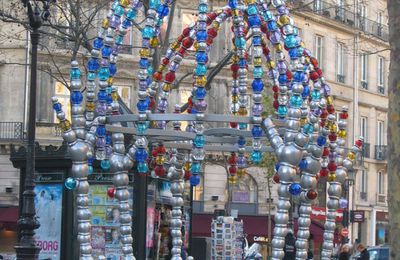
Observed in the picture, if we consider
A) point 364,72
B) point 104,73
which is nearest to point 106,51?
point 104,73

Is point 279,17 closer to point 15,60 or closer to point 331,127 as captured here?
point 331,127

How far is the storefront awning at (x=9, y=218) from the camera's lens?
3747 cm

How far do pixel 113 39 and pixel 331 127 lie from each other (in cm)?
345

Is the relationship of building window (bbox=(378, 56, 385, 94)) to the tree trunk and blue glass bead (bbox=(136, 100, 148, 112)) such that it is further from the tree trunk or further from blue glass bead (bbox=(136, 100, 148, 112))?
the tree trunk

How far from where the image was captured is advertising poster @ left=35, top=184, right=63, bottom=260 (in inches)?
741

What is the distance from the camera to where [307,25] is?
4553 cm

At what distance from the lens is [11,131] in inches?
1577

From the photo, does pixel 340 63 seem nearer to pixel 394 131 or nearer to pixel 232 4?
pixel 232 4

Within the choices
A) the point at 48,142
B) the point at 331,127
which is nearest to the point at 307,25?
the point at 48,142

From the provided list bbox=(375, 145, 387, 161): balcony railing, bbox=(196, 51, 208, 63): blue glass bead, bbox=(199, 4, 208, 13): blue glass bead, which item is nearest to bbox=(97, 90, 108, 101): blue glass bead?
bbox=(196, 51, 208, 63): blue glass bead

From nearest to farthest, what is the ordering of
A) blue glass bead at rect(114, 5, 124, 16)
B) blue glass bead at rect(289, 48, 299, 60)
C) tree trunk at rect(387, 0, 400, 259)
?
tree trunk at rect(387, 0, 400, 259), blue glass bead at rect(289, 48, 299, 60), blue glass bead at rect(114, 5, 124, 16)

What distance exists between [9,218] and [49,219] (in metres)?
19.1

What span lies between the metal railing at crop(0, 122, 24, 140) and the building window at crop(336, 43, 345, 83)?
669 inches

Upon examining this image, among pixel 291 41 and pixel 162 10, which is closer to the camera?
pixel 291 41
